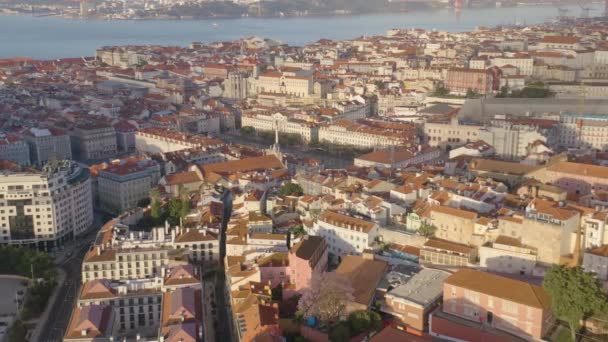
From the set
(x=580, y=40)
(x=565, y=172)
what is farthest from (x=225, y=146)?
(x=580, y=40)

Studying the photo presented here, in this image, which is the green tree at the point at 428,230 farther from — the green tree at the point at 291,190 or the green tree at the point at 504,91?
the green tree at the point at 504,91

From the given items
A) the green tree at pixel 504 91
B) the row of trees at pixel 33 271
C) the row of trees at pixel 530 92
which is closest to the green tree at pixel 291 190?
the row of trees at pixel 33 271

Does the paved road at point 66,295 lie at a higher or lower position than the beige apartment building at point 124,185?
lower

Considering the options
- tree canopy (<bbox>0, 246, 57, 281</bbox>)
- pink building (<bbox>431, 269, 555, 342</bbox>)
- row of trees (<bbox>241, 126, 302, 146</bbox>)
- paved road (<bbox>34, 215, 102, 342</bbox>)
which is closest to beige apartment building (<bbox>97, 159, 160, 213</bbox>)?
paved road (<bbox>34, 215, 102, 342</bbox>)

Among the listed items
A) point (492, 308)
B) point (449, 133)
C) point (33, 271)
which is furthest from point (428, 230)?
point (449, 133)

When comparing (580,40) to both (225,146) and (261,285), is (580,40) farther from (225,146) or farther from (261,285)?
(261,285)

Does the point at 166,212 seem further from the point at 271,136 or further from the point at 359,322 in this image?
the point at 271,136
